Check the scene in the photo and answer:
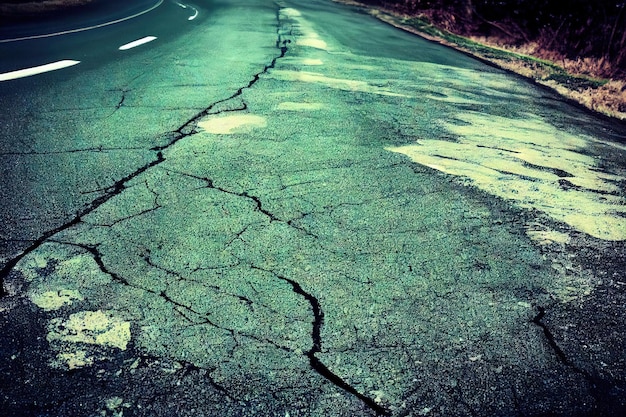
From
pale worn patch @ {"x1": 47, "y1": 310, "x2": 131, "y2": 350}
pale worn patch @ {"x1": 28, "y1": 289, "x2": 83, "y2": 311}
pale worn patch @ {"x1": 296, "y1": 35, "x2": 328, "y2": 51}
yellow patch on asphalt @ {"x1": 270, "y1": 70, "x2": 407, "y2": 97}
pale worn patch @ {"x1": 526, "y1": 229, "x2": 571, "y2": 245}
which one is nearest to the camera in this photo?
pale worn patch @ {"x1": 47, "y1": 310, "x2": 131, "y2": 350}

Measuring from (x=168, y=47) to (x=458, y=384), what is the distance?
8014 millimetres

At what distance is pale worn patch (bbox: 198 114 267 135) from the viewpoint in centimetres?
476

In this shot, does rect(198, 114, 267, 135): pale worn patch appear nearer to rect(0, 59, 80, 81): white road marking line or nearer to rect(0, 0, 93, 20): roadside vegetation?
rect(0, 59, 80, 81): white road marking line

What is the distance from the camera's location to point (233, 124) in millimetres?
4938

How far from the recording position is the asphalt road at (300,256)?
2.01 metres

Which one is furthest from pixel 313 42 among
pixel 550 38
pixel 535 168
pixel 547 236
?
pixel 547 236

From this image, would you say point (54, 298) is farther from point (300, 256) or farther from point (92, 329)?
point (300, 256)

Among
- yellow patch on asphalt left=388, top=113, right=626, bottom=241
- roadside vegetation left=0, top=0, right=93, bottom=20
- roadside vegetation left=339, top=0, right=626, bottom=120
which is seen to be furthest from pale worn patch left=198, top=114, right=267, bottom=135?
roadside vegetation left=0, top=0, right=93, bottom=20

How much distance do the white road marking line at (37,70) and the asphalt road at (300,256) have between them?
0.34 m

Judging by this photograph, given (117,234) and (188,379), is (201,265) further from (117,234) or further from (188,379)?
(188,379)

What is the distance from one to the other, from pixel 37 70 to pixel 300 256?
550 cm

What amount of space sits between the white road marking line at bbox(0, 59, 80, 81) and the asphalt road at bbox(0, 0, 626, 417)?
343 millimetres

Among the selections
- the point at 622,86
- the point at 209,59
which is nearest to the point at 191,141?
the point at 209,59

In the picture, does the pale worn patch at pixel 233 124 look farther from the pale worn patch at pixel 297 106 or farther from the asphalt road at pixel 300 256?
the pale worn patch at pixel 297 106
